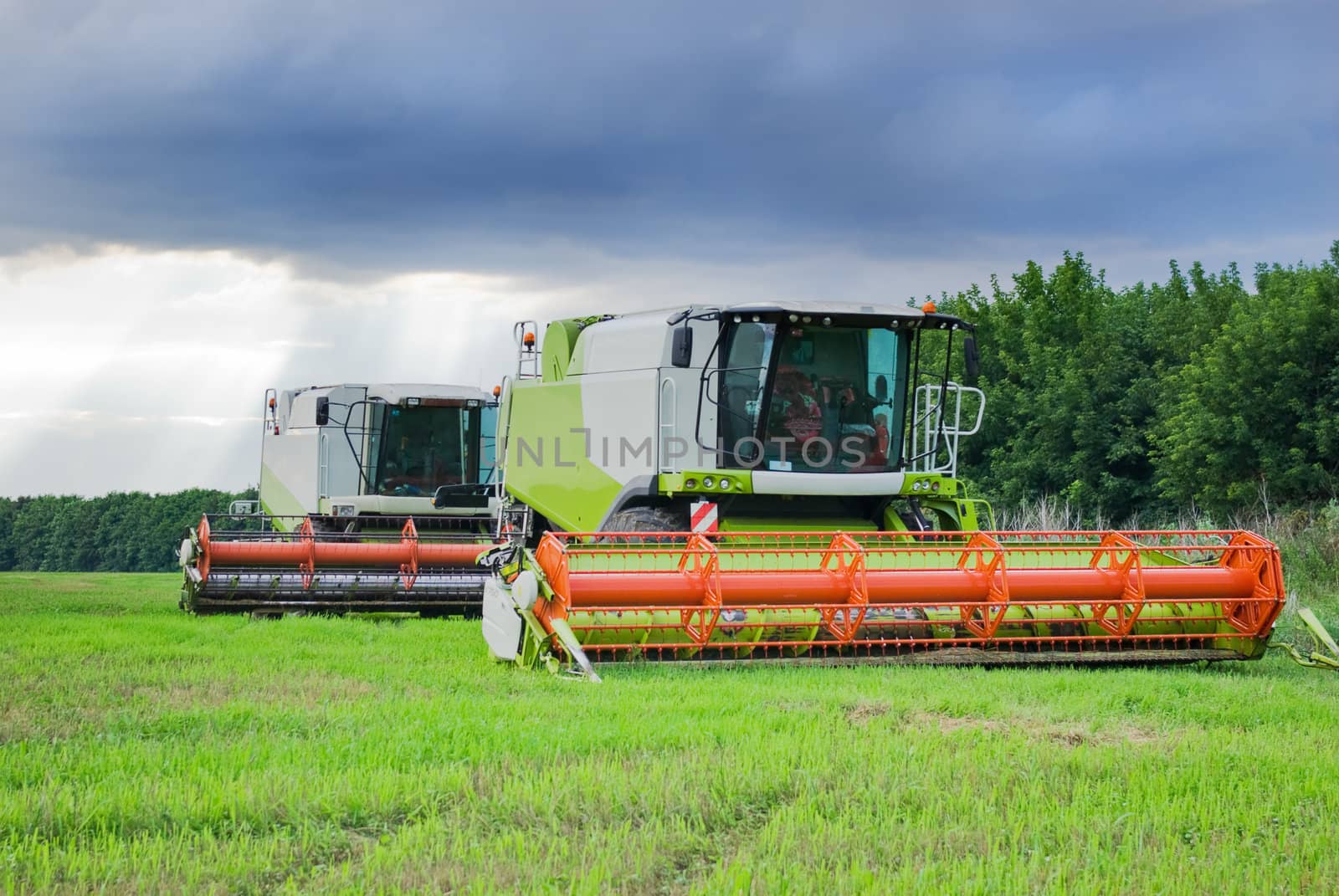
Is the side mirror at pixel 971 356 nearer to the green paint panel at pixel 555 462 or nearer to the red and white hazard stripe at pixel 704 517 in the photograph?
the red and white hazard stripe at pixel 704 517

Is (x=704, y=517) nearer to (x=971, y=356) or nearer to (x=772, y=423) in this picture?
(x=772, y=423)

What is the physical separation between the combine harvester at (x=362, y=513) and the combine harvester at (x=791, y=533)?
125cm

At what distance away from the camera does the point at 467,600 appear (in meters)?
12.7

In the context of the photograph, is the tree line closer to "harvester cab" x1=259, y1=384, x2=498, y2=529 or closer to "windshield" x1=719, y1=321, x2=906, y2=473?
"harvester cab" x1=259, y1=384, x2=498, y2=529

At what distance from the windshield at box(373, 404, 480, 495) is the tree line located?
31.6 feet

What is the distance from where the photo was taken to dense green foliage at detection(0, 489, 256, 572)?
51.5 metres

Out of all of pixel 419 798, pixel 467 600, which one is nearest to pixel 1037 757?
pixel 419 798

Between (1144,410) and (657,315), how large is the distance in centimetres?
3020

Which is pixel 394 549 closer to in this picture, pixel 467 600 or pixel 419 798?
pixel 467 600

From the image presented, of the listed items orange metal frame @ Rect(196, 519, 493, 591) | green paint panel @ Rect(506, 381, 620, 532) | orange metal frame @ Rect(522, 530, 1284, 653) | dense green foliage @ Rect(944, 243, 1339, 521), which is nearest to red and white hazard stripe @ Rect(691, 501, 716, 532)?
green paint panel @ Rect(506, 381, 620, 532)

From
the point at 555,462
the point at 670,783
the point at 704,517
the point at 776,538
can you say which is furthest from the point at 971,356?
the point at 670,783

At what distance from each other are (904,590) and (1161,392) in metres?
32.0

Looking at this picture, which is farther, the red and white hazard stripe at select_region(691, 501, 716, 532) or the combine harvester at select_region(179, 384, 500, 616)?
the combine harvester at select_region(179, 384, 500, 616)

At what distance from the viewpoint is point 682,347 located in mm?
9727
